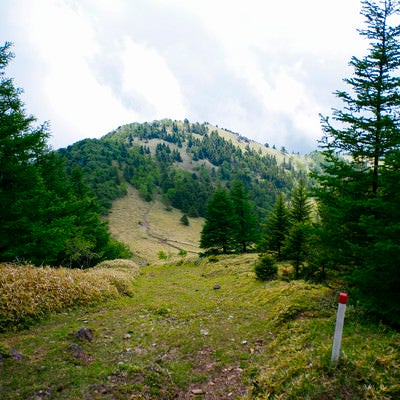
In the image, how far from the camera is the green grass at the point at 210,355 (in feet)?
15.3

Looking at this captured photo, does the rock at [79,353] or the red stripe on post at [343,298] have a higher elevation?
the red stripe on post at [343,298]

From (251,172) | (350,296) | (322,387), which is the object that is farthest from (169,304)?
(251,172)

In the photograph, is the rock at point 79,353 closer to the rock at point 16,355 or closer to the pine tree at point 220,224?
the rock at point 16,355

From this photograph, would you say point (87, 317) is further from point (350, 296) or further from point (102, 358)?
point (350, 296)

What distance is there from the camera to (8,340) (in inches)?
297

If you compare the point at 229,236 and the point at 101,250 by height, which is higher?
the point at 229,236

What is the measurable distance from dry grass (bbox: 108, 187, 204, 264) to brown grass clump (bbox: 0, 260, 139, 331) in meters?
51.1

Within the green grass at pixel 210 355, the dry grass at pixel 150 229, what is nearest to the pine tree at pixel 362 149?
the green grass at pixel 210 355

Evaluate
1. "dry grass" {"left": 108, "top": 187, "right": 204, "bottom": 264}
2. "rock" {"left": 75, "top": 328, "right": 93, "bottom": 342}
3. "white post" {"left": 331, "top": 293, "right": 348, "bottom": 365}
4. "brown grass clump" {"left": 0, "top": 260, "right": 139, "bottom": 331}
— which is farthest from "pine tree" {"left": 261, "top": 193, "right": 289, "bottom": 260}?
"dry grass" {"left": 108, "top": 187, "right": 204, "bottom": 264}

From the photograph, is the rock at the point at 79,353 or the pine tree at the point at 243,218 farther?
the pine tree at the point at 243,218

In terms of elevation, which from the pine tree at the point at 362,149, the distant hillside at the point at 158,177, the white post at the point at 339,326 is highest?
the distant hillside at the point at 158,177

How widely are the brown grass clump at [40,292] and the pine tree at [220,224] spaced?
22.4m

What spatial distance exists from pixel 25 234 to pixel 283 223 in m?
22.2

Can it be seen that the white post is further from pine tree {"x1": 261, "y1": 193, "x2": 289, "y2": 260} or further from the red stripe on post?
pine tree {"x1": 261, "y1": 193, "x2": 289, "y2": 260}
